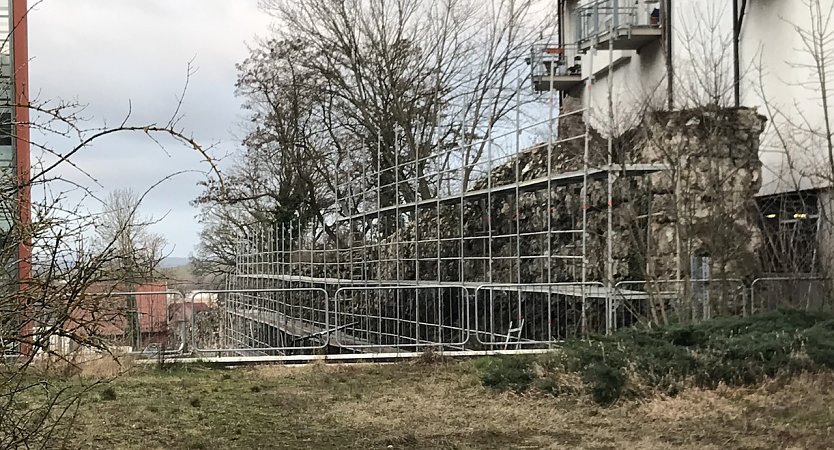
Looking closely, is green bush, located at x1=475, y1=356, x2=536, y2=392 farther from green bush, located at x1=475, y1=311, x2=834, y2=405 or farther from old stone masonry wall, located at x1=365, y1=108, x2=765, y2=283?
old stone masonry wall, located at x1=365, y1=108, x2=765, y2=283

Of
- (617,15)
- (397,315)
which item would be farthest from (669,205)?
(397,315)

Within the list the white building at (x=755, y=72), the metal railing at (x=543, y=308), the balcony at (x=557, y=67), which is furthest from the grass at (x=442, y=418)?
the balcony at (x=557, y=67)

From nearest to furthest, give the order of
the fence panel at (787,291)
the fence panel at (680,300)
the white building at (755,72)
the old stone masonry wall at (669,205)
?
the fence panel at (680,300), the fence panel at (787,291), the old stone masonry wall at (669,205), the white building at (755,72)

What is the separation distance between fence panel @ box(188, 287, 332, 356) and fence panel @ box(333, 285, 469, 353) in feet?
2.54

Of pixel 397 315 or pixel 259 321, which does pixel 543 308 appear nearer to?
pixel 397 315

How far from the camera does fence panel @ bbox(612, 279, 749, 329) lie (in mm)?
12047

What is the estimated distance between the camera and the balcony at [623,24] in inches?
741

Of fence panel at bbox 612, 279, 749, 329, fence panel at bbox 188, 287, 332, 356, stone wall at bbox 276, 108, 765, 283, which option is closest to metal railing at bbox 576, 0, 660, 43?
stone wall at bbox 276, 108, 765, 283

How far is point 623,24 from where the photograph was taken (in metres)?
19.2

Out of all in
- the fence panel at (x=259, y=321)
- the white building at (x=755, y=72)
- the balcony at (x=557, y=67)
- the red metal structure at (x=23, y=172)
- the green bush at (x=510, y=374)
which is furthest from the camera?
the balcony at (x=557, y=67)

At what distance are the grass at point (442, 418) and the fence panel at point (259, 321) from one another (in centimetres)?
318

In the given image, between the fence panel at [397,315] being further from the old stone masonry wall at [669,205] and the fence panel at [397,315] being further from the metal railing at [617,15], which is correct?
the metal railing at [617,15]

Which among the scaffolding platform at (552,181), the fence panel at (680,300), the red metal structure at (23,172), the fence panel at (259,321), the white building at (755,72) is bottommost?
the fence panel at (259,321)

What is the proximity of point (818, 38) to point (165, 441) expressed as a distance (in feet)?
40.3
